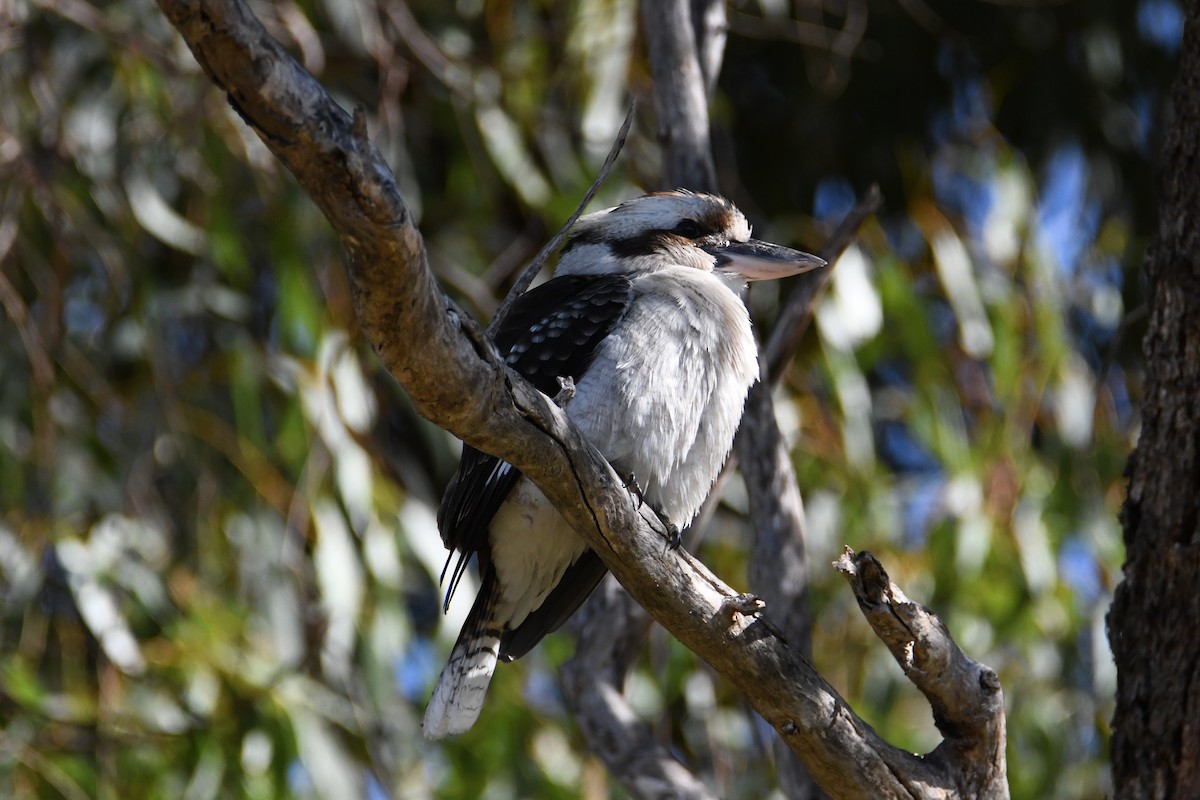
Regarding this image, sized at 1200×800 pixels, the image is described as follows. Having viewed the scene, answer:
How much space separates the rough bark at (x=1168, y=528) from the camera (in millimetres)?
1444

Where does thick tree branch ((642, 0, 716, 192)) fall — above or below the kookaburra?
above

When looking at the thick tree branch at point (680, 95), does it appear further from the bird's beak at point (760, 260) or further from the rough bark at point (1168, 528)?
the rough bark at point (1168, 528)

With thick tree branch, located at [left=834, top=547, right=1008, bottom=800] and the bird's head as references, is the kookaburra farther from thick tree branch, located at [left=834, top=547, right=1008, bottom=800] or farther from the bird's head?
thick tree branch, located at [left=834, top=547, right=1008, bottom=800]

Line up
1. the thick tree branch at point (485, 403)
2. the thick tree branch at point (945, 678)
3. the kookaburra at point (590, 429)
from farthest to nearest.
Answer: the kookaburra at point (590, 429)
the thick tree branch at point (945, 678)
the thick tree branch at point (485, 403)

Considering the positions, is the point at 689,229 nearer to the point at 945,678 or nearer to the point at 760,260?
the point at 760,260

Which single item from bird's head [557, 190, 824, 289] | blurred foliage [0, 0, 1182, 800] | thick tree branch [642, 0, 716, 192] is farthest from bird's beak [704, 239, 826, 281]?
blurred foliage [0, 0, 1182, 800]

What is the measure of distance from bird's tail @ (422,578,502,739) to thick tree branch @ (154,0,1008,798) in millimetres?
461

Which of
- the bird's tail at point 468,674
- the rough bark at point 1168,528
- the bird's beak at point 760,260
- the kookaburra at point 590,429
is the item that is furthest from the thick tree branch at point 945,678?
the bird's beak at point 760,260

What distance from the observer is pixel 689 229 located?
2150 mm

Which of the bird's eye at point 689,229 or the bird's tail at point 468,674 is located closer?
the bird's tail at point 468,674

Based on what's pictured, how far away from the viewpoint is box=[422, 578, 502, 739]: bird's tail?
1.80 meters

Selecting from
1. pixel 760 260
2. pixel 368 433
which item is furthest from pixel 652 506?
pixel 368 433

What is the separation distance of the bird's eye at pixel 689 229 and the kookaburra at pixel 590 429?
Answer: 0.16 m

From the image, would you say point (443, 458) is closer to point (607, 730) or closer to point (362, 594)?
point (362, 594)
